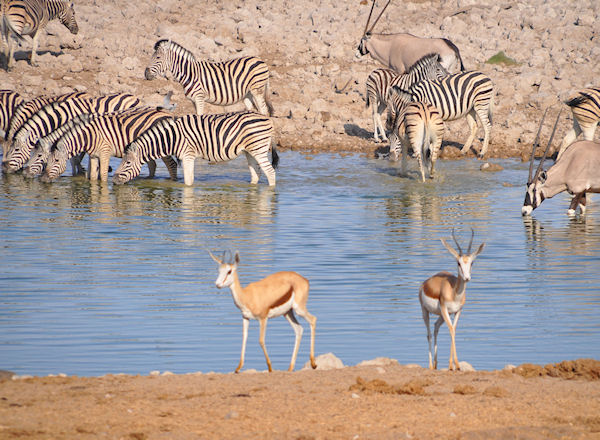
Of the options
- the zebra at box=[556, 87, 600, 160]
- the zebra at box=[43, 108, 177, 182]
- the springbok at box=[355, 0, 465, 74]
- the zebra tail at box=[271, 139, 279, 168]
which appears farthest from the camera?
the springbok at box=[355, 0, 465, 74]

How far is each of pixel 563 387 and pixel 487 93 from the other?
1298cm

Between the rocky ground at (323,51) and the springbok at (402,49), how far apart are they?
67 centimetres

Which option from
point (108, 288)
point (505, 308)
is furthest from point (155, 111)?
point (505, 308)

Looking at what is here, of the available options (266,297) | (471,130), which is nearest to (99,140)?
(471,130)

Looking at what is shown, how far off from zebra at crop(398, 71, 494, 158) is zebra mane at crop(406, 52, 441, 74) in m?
1.28

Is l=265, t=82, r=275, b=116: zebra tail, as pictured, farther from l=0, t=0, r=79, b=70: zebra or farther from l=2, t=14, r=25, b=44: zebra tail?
l=2, t=14, r=25, b=44: zebra tail

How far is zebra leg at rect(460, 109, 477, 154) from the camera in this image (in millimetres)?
19062

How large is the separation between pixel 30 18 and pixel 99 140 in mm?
6785

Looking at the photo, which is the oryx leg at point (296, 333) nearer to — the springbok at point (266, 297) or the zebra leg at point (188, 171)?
the springbok at point (266, 297)

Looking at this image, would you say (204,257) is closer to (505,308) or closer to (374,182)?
(505,308)

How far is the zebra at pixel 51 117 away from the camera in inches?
685

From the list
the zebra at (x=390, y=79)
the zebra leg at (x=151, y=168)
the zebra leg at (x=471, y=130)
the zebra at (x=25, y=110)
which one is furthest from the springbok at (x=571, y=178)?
the zebra at (x=25, y=110)

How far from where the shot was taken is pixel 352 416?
5.80 m

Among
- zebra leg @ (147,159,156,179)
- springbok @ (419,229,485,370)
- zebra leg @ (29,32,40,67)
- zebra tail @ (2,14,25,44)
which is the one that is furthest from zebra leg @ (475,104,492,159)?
springbok @ (419,229,485,370)
